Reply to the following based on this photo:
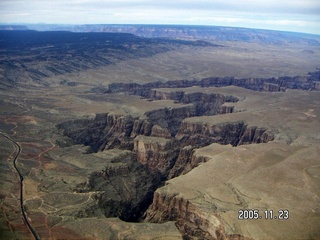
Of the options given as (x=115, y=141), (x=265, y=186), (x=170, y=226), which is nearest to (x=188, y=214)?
(x=170, y=226)

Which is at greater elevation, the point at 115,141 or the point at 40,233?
the point at 40,233

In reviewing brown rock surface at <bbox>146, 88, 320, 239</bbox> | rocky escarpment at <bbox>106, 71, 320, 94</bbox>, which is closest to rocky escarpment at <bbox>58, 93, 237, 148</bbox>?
brown rock surface at <bbox>146, 88, 320, 239</bbox>

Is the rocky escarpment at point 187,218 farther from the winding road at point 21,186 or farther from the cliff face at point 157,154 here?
the cliff face at point 157,154

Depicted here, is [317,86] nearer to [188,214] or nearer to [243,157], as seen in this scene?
[243,157]

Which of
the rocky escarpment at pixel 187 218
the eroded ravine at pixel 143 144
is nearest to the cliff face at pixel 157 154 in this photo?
the eroded ravine at pixel 143 144

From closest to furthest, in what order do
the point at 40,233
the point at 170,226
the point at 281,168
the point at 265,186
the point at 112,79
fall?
the point at 40,233, the point at 170,226, the point at 265,186, the point at 281,168, the point at 112,79

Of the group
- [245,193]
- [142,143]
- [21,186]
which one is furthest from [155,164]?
[21,186]

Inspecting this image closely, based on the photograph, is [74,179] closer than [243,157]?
Yes
